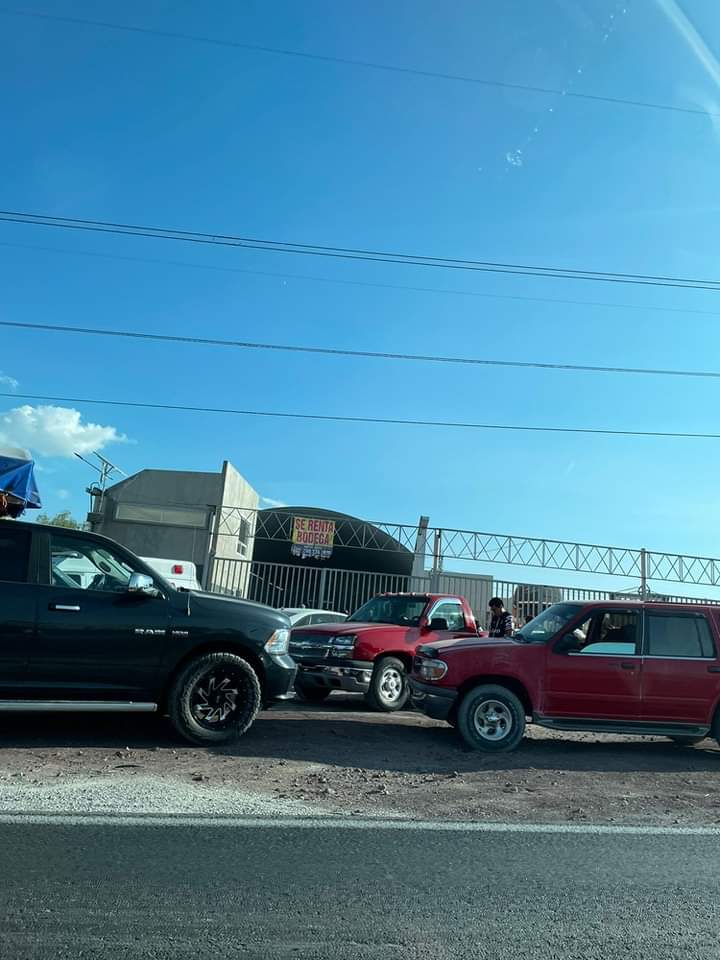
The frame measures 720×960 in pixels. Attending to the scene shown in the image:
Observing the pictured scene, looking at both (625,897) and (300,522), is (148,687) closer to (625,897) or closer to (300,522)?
(625,897)

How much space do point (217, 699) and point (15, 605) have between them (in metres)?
2.09

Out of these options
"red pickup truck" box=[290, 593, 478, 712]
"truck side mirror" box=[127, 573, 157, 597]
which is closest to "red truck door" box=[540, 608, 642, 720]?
"red pickup truck" box=[290, 593, 478, 712]

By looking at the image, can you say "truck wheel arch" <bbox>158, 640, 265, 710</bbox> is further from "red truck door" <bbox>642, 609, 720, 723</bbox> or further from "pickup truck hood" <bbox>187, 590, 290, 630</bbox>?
"red truck door" <bbox>642, 609, 720, 723</bbox>

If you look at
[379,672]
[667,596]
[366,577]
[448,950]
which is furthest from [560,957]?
[667,596]

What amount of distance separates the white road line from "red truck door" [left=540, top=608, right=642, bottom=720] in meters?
2.59

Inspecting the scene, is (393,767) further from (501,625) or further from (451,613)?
(451,613)

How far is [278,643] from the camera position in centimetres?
823

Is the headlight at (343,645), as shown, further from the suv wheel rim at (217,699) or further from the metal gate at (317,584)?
the metal gate at (317,584)

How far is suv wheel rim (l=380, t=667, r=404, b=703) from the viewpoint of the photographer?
37.1 ft

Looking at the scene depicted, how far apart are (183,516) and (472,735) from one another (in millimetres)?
14747

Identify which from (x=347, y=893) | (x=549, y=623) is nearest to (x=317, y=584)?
(x=549, y=623)

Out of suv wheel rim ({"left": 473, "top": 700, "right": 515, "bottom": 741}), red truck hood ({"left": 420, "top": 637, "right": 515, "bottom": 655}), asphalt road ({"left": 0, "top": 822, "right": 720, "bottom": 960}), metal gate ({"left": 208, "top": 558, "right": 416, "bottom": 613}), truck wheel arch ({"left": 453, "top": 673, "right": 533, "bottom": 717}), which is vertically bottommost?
asphalt road ({"left": 0, "top": 822, "right": 720, "bottom": 960})

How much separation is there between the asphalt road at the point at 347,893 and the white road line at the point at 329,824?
64mm

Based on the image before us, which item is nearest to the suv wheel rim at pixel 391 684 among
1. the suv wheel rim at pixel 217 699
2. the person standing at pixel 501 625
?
the person standing at pixel 501 625
